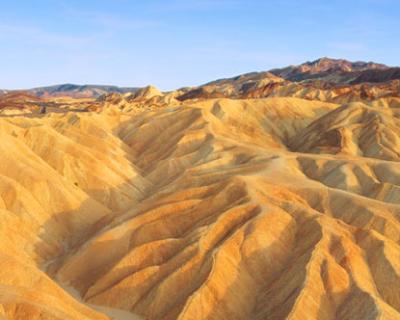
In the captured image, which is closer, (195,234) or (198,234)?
(198,234)

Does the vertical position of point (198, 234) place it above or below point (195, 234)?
above

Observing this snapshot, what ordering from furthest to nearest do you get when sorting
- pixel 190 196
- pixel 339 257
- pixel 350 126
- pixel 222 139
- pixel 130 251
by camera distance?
pixel 350 126
pixel 222 139
pixel 190 196
pixel 130 251
pixel 339 257

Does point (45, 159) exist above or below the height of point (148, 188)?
above

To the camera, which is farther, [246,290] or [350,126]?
[350,126]

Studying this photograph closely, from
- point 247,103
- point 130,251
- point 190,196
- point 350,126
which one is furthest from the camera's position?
point 247,103

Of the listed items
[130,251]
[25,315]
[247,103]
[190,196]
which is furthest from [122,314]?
[247,103]

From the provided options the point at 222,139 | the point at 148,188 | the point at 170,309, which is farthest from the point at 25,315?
the point at 222,139

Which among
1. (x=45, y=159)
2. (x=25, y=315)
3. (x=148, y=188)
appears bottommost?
(x=148, y=188)

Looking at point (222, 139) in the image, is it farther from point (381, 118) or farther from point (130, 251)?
point (130, 251)
